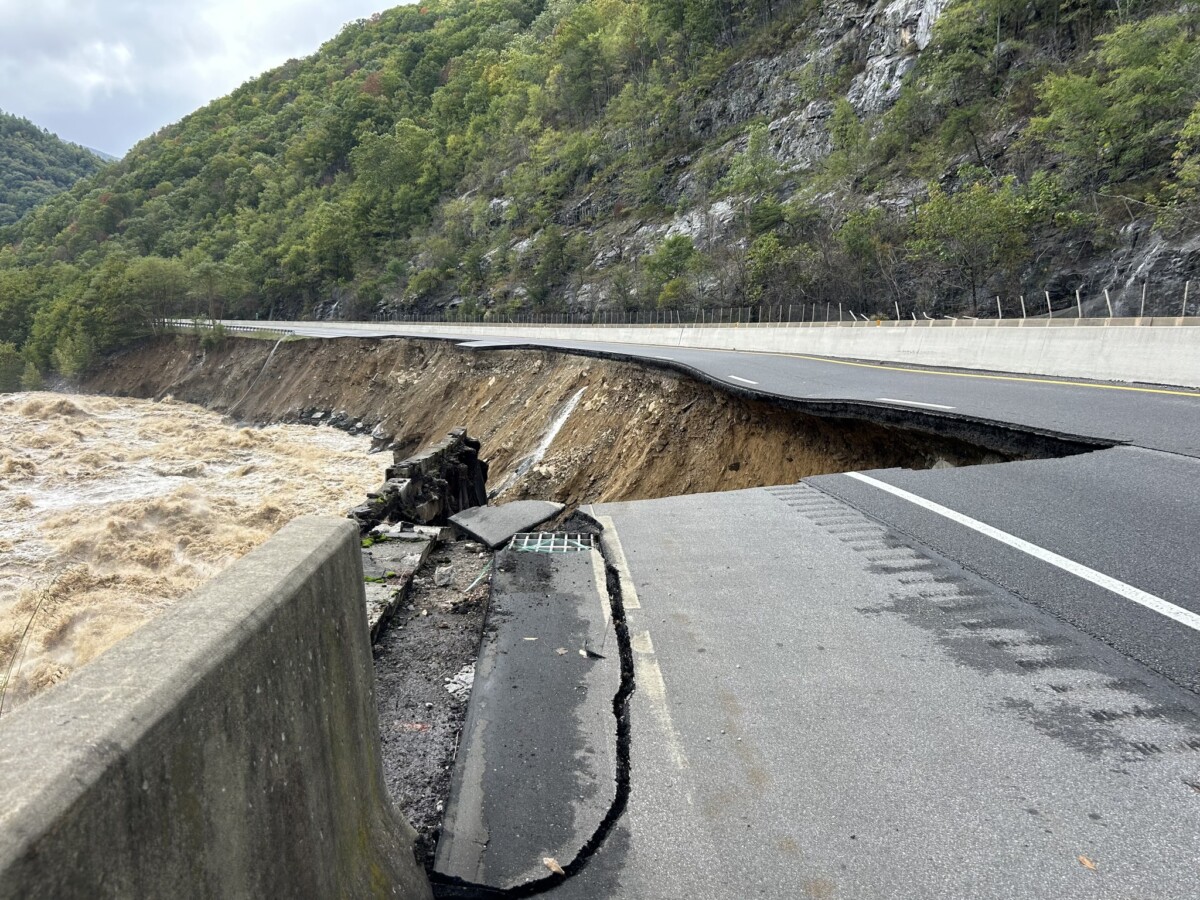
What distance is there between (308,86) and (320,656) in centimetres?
17893

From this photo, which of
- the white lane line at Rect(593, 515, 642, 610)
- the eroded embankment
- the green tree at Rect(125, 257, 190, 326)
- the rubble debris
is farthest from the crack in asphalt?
the green tree at Rect(125, 257, 190, 326)

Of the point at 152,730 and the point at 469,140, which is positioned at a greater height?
the point at 469,140

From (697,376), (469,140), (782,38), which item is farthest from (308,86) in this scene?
(697,376)

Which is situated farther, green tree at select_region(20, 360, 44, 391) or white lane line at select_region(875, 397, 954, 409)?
green tree at select_region(20, 360, 44, 391)

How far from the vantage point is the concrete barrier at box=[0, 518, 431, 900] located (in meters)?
0.97

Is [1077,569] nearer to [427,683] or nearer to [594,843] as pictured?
[594,843]

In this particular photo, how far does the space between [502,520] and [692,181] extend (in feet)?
176

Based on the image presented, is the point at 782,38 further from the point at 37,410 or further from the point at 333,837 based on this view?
the point at 333,837

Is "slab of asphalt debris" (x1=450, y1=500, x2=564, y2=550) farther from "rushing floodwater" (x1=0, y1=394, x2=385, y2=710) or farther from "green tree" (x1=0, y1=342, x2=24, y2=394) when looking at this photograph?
"green tree" (x1=0, y1=342, x2=24, y2=394)

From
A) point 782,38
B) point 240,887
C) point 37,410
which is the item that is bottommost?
point 37,410

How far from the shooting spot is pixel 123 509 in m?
18.9

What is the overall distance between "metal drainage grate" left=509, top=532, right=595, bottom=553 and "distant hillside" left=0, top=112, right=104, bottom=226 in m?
214

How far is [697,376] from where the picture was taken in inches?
599

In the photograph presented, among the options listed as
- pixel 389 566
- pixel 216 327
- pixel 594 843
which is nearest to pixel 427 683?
pixel 594 843
